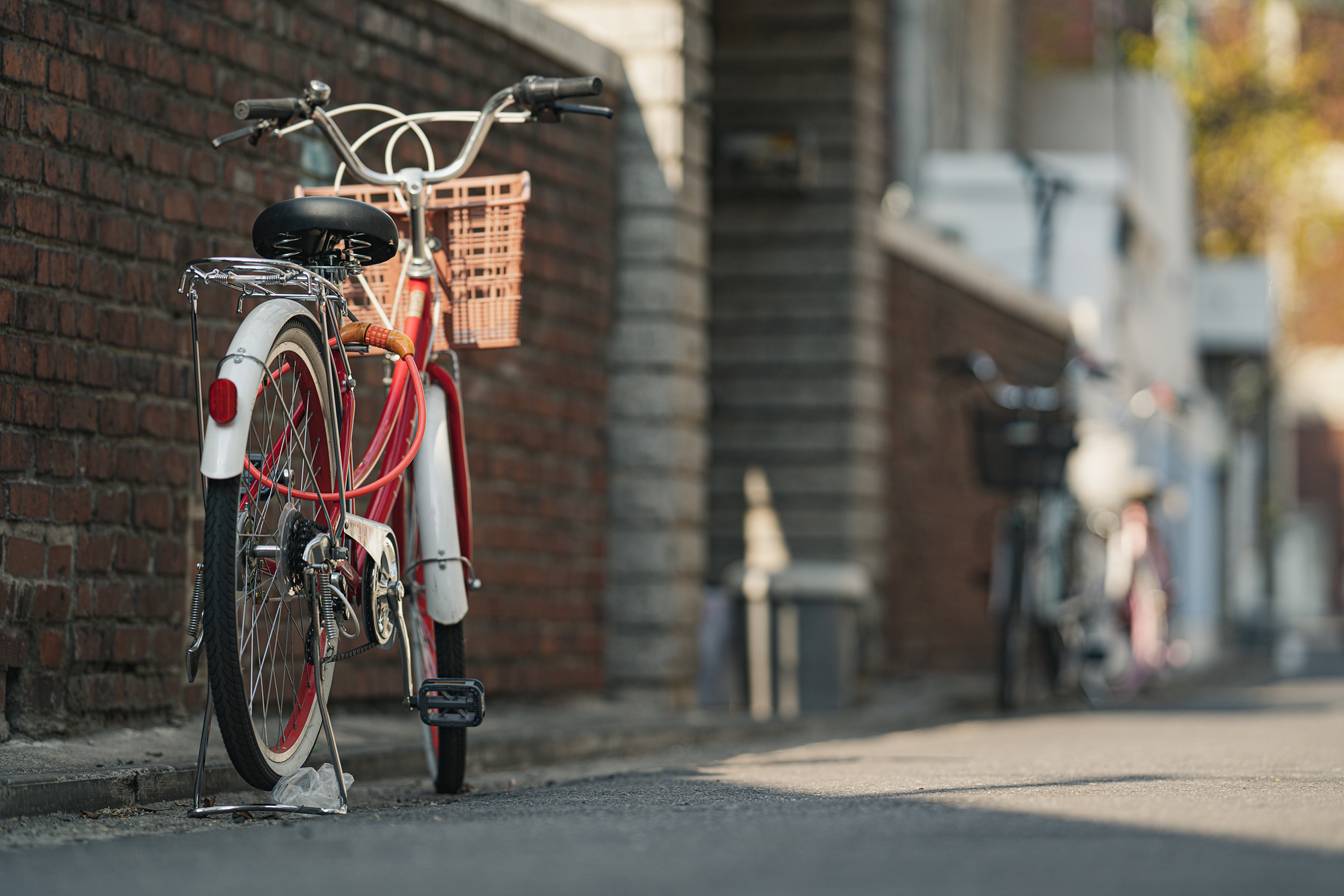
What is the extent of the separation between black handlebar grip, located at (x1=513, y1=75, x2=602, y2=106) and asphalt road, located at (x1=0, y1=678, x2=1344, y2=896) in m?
1.73

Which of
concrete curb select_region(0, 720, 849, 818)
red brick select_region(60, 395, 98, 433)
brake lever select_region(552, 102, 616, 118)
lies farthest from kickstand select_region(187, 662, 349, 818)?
brake lever select_region(552, 102, 616, 118)

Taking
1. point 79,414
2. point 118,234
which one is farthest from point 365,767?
point 118,234

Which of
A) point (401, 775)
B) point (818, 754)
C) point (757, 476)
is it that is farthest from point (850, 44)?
point (401, 775)

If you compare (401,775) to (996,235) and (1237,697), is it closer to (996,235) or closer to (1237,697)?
(1237,697)

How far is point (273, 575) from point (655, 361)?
4403mm

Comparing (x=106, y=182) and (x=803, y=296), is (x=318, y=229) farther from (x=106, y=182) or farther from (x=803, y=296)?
(x=803, y=296)

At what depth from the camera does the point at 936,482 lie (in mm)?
12727

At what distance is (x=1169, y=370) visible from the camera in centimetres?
2277

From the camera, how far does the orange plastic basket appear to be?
16.3ft

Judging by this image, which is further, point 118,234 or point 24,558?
point 118,234

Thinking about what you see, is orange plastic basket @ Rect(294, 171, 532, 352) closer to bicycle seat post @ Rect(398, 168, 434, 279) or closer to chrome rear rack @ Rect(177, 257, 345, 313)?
bicycle seat post @ Rect(398, 168, 434, 279)

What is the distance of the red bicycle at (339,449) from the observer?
391cm

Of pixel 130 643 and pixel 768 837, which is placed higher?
pixel 130 643

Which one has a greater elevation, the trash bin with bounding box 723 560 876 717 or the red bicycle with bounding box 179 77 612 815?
the red bicycle with bounding box 179 77 612 815
